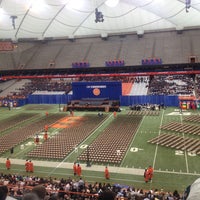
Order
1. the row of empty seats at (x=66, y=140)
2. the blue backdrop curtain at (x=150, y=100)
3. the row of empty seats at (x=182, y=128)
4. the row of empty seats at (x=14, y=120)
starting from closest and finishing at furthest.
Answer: the row of empty seats at (x=66, y=140)
the row of empty seats at (x=182, y=128)
the row of empty seats at (x=14, y=120)
the blue backdrop curtain at (x=150, y=100)

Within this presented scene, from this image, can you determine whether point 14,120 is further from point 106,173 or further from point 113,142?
point 106,173

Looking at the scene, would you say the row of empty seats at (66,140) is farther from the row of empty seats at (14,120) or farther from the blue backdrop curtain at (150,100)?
the blue backdrop curtain at (150,100)

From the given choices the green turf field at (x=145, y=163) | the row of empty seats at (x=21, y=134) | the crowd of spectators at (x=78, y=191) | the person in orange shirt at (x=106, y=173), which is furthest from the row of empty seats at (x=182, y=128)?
the row of empty seats at (x=21, y=134)

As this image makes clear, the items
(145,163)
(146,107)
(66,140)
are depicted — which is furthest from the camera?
(146,107)

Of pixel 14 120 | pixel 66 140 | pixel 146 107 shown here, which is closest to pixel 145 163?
pixel 66 140

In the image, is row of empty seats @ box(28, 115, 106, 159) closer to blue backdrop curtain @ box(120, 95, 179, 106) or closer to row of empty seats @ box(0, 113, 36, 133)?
row of empty seats @ box(0, 113, 36, 133)

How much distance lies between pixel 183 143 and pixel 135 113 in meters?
14.6

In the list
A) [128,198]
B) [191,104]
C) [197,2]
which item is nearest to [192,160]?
[128,198]

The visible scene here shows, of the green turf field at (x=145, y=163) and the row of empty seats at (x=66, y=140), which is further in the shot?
the row of empty seats at (x=66, y=140)

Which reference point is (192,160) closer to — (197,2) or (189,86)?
(189,86)

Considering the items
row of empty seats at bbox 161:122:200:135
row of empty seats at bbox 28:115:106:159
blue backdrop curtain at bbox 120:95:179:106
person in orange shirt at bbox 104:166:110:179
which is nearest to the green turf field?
person in orange shirt at bbox 104:166:110:179

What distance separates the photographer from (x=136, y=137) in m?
27.4

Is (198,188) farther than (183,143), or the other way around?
(183,143)

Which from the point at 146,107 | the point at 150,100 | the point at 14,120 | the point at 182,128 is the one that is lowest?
the point at 182,128
